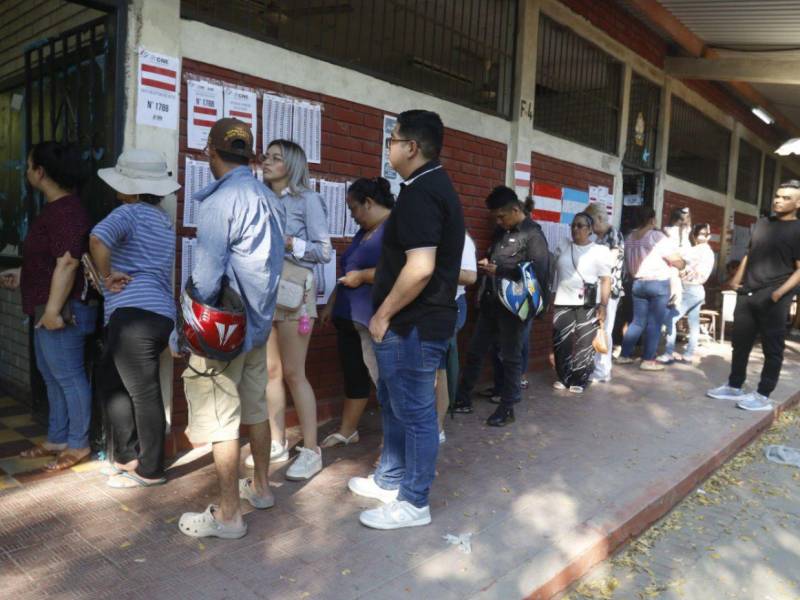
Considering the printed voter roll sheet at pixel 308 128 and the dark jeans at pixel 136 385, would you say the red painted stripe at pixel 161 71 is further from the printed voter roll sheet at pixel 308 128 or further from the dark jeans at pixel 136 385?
the dark jeans at pixel 136 385

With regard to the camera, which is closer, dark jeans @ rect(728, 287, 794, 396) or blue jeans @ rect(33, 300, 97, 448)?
blue jeans @ rect(33, 300, 97, 448)

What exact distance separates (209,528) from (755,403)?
5228 mm

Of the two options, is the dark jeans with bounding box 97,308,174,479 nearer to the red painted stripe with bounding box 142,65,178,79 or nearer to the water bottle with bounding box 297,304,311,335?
the water bottle with bounding box 297,304,311,335

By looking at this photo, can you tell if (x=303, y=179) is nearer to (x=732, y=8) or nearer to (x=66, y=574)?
(x=66, y=574)

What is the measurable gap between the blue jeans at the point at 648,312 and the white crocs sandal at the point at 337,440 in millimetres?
4449

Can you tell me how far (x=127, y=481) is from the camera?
3639 mm

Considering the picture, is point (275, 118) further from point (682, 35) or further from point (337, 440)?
point (682, 35)

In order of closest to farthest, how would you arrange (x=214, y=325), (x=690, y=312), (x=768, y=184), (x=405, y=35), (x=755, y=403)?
(x=214, y=325)
(x=405, y=35)
(x=755, y=403)
(x=690, y=312)
(x=768, y=184)

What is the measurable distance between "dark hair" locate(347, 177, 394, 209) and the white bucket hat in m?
1.01

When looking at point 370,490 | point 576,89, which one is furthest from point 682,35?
point 370,490

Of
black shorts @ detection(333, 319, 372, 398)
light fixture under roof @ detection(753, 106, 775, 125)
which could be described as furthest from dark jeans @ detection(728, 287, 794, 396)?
light fixture under roof @ detection(753, 106, 775, 125)

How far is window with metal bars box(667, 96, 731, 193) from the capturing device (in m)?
10.1

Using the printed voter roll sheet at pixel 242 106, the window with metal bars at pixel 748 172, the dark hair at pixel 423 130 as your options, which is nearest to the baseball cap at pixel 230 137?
the dark hair at pixel 423 130

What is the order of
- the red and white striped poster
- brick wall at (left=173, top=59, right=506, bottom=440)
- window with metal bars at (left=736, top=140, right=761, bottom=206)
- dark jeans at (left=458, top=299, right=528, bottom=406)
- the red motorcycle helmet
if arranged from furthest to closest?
window with metal bars at (left=736, top=140, right=761, bottom=206) < dark jeans at (left=458, top=299, right=528, bottom=406) < brick wall at (left=173, top=59, right=506, bottom=440) < the red and white striped poster < the red motorcycle helmet
